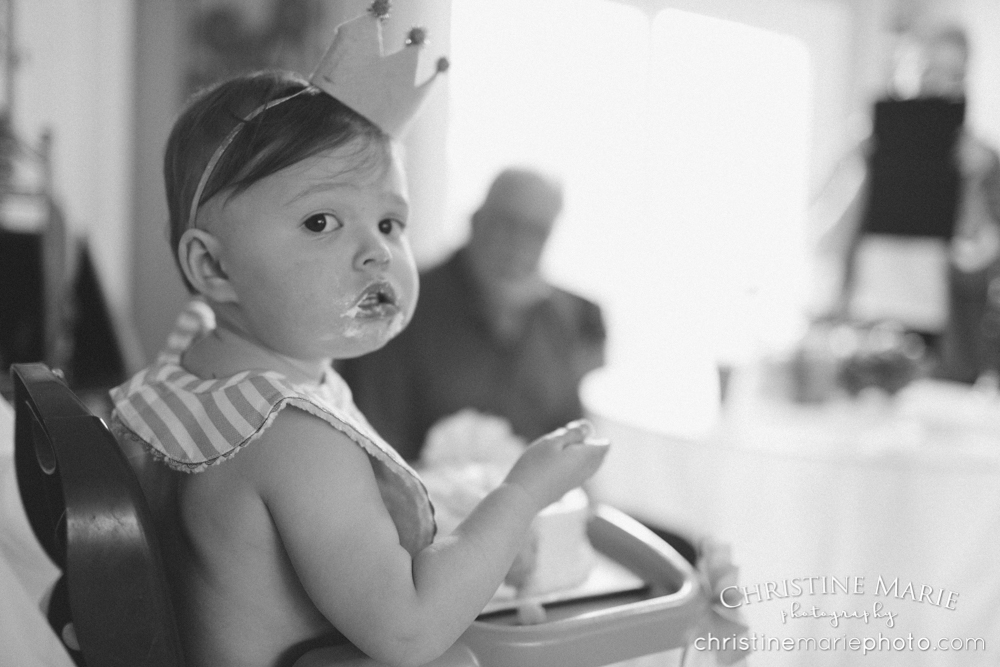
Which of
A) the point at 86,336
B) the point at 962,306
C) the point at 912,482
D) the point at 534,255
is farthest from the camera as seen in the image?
the point at 962,306

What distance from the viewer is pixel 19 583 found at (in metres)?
0.66

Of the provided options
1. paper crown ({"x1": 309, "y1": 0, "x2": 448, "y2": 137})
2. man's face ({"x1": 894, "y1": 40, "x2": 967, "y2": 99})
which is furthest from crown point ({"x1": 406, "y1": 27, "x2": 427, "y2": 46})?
man's face ({"x1": 894, "y1": 40, "x2": 967, "y2": 99})

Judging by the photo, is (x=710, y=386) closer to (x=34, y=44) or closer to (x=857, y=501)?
(x=857, y=501)

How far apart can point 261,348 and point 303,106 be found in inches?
6.3

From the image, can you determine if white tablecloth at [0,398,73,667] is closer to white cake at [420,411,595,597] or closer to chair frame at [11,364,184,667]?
chair frame at [11,364,184,667]

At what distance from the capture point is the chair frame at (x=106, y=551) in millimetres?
451

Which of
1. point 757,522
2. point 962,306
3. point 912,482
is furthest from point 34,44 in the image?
point 962,306

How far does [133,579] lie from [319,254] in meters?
0.21

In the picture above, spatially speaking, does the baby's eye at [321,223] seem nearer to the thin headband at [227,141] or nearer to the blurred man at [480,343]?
the thin headband at [227,141]

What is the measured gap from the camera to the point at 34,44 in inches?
93.3

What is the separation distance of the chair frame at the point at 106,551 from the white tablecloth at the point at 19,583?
17 cm

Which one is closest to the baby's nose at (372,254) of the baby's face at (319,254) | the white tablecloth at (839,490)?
the baby's face at (319,254)

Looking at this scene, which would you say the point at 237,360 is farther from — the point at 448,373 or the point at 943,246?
the point at 943,246

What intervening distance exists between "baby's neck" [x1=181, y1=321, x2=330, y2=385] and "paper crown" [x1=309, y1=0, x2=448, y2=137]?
0.17 meters
